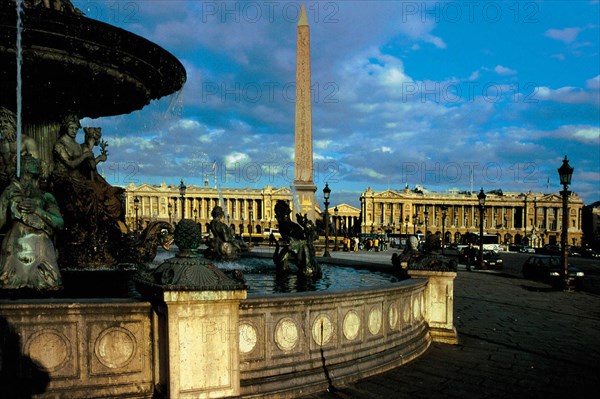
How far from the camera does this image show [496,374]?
248 inches

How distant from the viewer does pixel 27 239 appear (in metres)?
5.32

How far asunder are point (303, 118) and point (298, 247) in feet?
94.5

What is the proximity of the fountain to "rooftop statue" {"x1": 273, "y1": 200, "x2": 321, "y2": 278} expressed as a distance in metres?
2.89

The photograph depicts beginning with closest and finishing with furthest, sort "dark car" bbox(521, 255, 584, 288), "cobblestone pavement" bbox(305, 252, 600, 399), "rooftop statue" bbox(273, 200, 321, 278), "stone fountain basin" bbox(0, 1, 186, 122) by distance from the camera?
"cobblestone pavement" bbox(305, 252, 600, 399), "stone fountain basin" bbox(0, 1, 186, 122), "rooftop statue" bbox(273, 200, 321, 278), "dark car" bbox(521, 255, 584, 288)

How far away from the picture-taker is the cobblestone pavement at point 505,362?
5496 millimetres

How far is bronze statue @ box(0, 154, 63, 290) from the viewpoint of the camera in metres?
5.28

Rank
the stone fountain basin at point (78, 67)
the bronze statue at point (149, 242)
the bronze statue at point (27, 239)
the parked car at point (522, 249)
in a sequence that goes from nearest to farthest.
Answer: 1. the bronze statue at point (27, 239)
2. the stone fountain basin at point (78, 67)
3. the bronze statue at point (149, 242)
4. the parked car at point (522, 249)

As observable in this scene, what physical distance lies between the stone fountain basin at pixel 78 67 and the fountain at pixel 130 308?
0.9 inches

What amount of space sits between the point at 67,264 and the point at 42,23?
374 centimetres

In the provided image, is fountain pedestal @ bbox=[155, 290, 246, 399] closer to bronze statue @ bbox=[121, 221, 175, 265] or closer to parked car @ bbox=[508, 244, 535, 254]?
bronze statue @ bbox=[121, 221, 175, 265]

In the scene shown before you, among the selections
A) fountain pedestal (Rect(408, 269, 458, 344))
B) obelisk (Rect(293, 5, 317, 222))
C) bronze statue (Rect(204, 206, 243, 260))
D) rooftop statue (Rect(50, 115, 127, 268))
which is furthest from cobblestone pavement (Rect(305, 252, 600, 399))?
obelisk (Rect(293, 5, 317, 222))

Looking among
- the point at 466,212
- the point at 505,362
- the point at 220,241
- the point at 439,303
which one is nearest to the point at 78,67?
the point at 220,241

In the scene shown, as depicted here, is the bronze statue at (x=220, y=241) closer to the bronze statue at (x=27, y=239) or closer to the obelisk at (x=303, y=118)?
the bronze statue at (x=27, y=239)

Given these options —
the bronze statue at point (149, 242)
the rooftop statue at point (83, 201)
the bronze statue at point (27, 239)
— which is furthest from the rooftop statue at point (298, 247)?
the bronze statue at point (27, 239)
